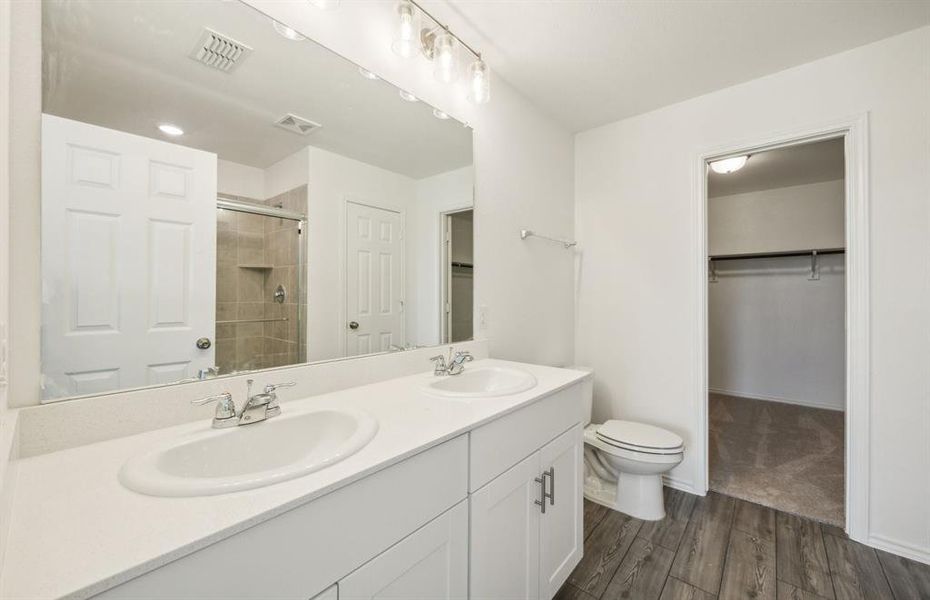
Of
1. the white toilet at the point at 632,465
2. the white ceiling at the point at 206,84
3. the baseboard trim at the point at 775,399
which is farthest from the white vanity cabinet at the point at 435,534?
the baseboard trim at the point at 775,399

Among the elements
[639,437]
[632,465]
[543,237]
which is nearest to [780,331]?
[639,437]

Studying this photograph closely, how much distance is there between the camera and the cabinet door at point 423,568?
0.73 m

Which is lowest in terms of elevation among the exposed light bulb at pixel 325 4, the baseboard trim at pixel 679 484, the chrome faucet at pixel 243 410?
the baseboard trim at pixel 679 484

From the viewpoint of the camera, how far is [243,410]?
0.92m

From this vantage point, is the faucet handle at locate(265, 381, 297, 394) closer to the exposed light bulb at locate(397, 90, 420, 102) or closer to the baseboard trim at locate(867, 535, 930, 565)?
the exposed light bulb at locate(397, 90, 420, 102)

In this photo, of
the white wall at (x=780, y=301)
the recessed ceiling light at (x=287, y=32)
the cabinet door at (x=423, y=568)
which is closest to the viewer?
the cabinet door at (x=423, y=568)

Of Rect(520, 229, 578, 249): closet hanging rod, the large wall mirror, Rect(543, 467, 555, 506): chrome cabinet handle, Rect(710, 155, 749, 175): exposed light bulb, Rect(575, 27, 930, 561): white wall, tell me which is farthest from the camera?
Rect(710, 155, 749, 175): exposed light bulb

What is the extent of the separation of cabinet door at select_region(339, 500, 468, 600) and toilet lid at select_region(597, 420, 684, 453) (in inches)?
50.8

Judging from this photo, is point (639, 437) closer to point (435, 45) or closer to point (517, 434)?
point (517, 434)

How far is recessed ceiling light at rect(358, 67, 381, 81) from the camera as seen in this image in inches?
54.8

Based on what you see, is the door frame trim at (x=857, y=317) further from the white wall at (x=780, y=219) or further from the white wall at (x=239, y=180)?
the white wall at (x=239, y=180)

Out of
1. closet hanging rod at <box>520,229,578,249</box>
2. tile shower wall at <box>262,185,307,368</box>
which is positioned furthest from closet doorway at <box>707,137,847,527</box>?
tile shower wall at <box>262,185,307,368</box>

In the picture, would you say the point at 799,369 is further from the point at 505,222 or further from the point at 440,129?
the point at 440,129

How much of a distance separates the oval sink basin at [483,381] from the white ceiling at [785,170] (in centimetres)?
250
